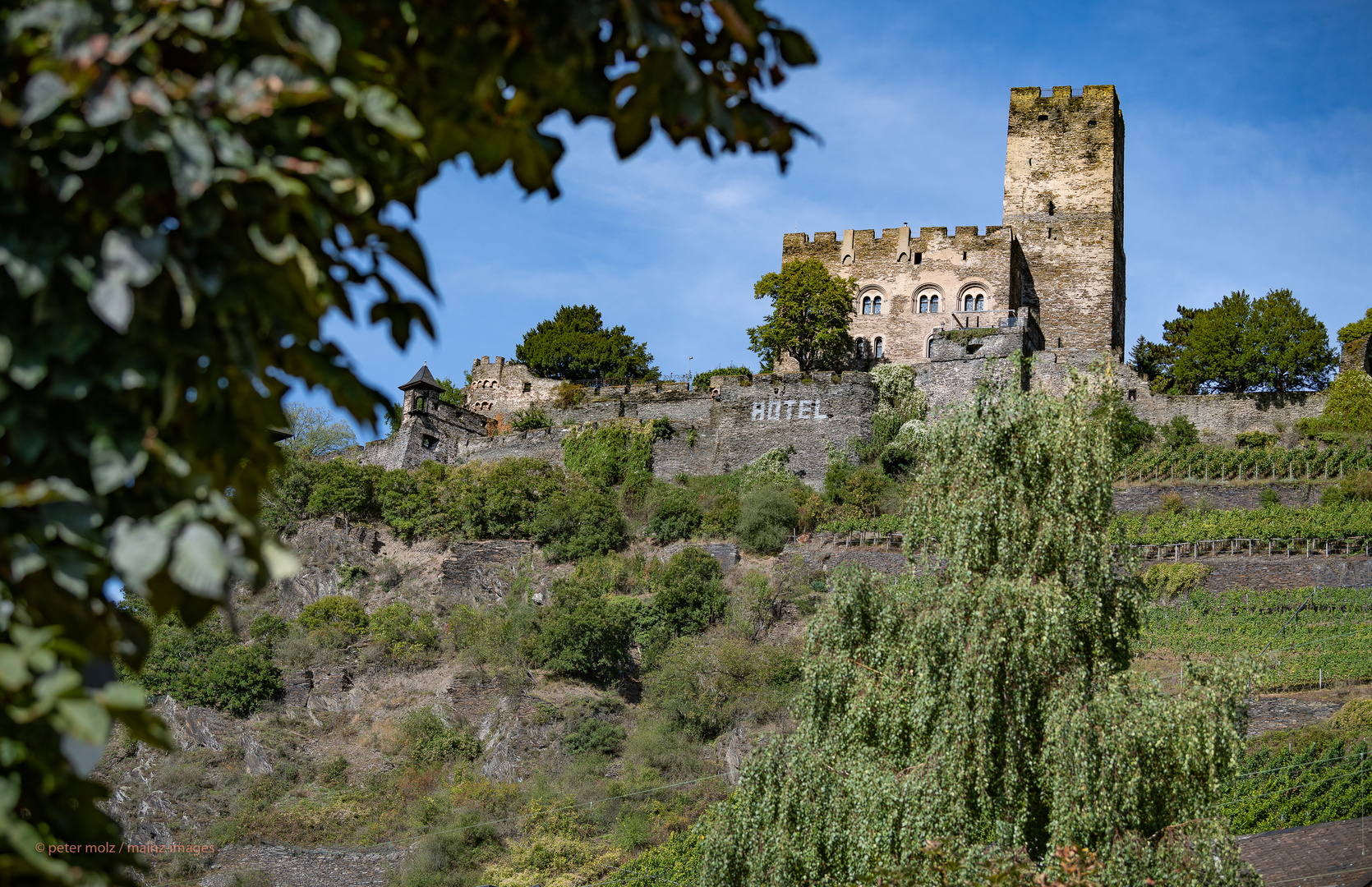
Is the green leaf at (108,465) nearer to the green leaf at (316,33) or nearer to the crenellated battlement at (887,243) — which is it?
the green leaf at (316,33)

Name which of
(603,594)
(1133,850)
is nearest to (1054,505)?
(1133,850)

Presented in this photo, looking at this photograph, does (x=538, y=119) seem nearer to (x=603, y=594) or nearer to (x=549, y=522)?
(x=603, y=594)

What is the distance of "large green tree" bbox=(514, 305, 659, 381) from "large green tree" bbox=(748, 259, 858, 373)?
667 cm

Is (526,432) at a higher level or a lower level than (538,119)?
higher

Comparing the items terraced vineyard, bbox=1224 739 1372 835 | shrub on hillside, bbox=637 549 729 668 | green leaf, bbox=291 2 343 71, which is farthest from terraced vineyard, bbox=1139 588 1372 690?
green leaf, bbox=291 2 343 71

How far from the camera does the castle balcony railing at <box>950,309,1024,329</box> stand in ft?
127

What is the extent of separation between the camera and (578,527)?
114 feet

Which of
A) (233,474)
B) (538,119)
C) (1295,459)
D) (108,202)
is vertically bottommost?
(233,474)

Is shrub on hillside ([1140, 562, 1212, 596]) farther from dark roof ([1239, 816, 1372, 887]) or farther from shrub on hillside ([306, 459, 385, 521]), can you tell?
shrub on hillside ([306, 459, 385, 521])

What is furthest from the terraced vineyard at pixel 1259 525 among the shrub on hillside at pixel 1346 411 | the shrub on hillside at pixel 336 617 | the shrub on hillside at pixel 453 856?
the shrub on hillside at pixel 336 617

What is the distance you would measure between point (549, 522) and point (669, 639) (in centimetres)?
662

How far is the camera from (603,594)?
103ft

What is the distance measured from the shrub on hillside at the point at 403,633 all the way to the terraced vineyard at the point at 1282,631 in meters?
16.4

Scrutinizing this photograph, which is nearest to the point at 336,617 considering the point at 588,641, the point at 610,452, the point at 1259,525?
the point at 588,641
